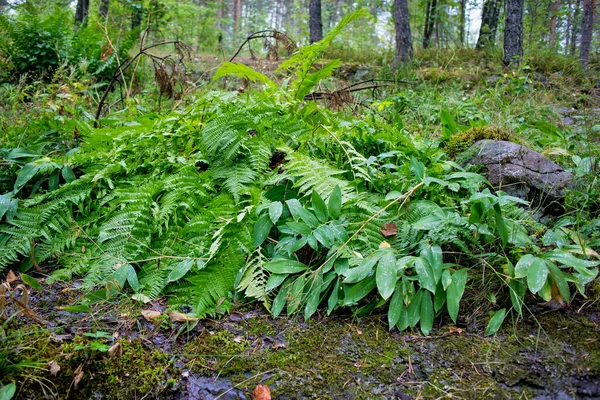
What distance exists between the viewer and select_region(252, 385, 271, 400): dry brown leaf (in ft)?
4.70

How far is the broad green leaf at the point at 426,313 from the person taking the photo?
175cm

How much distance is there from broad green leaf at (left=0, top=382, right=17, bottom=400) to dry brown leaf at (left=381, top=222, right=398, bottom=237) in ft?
5.35

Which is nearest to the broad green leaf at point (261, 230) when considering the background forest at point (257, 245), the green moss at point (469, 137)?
the background forest at point (257, 245)

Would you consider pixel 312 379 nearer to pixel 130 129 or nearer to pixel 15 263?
pixel 15 263

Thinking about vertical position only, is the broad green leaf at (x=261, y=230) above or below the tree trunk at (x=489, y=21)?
below

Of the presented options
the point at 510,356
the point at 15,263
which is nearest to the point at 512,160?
the point at 510,356

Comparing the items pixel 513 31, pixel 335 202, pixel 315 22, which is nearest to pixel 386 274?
pixel 335 202

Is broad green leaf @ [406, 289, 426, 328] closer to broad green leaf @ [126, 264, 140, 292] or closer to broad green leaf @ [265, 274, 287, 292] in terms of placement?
broad green leaf @ [265, 274, 287, 292]

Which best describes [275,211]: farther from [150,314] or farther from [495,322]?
[495,322]

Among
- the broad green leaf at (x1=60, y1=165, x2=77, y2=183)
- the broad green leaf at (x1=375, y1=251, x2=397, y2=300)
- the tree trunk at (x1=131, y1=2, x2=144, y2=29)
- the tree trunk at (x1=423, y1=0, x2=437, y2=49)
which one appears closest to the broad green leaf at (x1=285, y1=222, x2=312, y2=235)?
the broad green leaf at (x1=375, y1=251, x2=397, y2=300)

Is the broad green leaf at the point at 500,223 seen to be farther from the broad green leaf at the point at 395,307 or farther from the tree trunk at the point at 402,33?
the tree trunk at the point at 402,33

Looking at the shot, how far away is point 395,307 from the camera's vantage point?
1.79 m

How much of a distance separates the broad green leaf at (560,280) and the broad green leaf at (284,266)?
3.62 feet

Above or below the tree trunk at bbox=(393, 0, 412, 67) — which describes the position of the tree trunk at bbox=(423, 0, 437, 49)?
above
